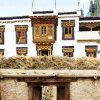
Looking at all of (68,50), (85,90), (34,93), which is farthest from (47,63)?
(68,50)

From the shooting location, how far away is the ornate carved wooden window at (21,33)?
38.2 meters

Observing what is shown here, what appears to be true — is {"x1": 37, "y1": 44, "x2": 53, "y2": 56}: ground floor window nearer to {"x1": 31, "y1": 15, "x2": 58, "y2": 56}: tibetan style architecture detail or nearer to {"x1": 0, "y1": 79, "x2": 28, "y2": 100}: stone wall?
{"x1": 31, "y1": 15, "x2": 58, "y2": 56}: tibetan style architecture detail

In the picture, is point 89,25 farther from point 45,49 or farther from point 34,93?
point 34,93

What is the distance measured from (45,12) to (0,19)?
4440 mm

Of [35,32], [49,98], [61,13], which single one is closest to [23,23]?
[35,32]

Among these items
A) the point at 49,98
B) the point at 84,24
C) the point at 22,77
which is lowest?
the point at 49,98

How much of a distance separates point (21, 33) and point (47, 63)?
2235 cm

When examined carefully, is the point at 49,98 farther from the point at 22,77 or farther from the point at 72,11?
the point at 72,11

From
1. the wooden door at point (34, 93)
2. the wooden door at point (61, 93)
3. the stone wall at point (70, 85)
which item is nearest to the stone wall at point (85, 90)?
the stone wall at point (70, 85)

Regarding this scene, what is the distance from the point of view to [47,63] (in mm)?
16312

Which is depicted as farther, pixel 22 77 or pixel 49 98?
pixel 49 98

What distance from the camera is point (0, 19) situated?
38812 mm

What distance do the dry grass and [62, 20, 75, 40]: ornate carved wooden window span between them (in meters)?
20.9

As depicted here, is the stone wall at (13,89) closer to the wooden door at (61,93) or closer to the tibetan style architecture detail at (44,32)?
the wooden door at (61,93)
